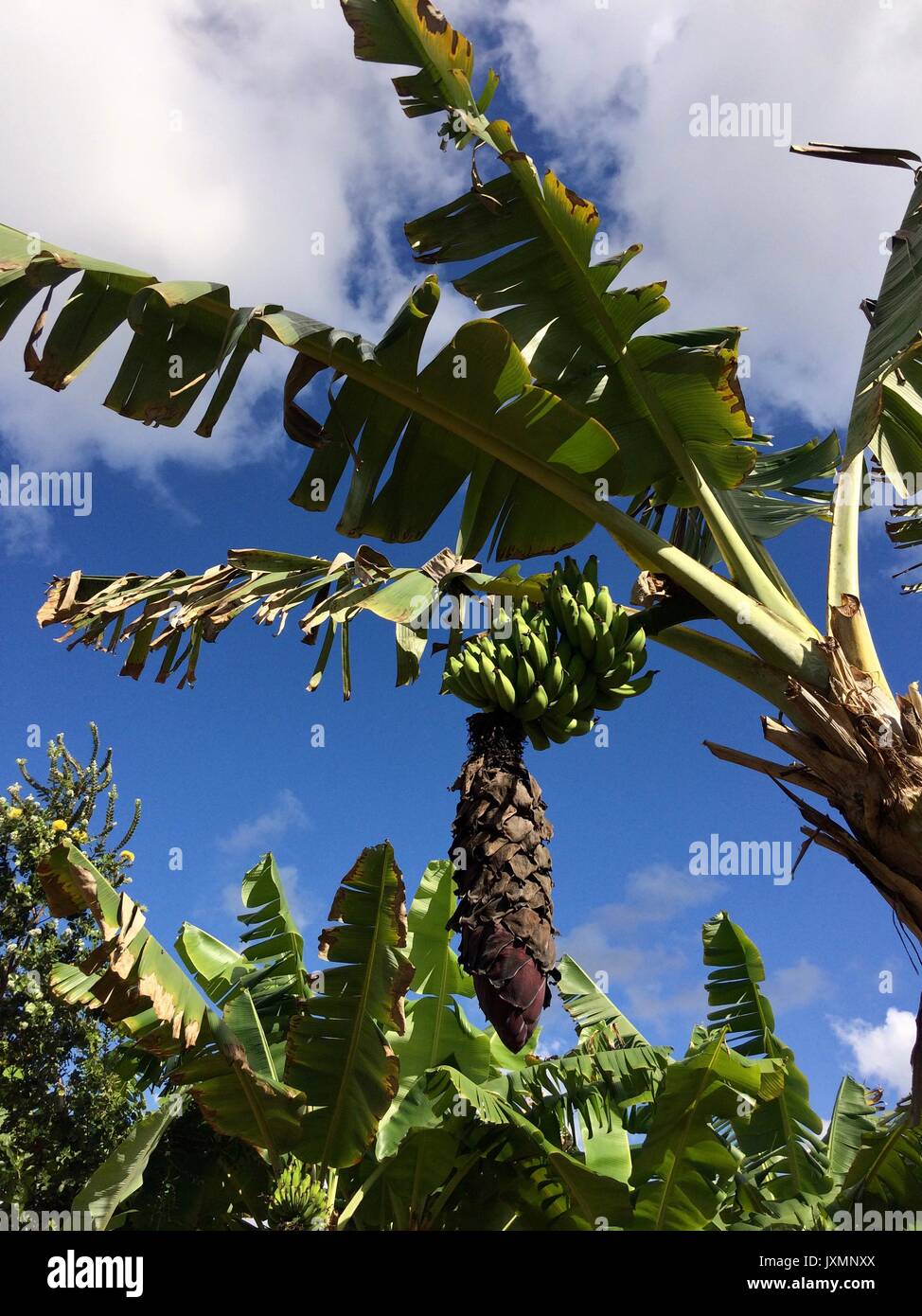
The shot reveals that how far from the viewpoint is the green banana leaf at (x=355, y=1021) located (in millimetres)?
4008

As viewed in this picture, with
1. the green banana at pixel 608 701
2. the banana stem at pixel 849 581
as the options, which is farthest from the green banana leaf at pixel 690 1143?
the banana stem at pixel 849 581

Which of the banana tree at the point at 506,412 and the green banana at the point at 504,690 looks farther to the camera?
the banana tree at the point at 506,412

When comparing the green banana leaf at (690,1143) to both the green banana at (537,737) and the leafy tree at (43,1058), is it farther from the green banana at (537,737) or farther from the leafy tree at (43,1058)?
the leafy tree at (43,1058)

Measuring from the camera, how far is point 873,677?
3.19 m

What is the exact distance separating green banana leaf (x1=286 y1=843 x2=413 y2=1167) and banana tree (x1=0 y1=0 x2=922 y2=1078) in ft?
3.32

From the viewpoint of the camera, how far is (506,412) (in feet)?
11.8

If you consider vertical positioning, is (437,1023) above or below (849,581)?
below

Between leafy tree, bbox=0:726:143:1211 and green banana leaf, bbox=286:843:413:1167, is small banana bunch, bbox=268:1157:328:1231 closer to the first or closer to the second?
green banana leaf, bbox=286:843:413:1167

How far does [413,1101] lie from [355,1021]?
1232 mm

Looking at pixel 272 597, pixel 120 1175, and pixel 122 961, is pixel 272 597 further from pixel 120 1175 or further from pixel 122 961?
pixel 120 1175

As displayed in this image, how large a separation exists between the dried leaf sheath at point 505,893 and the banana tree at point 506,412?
859mm

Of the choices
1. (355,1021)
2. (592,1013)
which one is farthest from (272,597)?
(592,1013)
